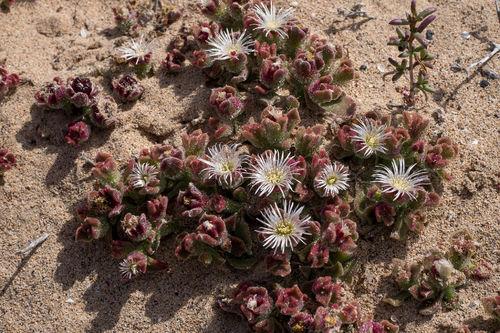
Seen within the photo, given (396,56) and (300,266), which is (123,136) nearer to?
(300,266)

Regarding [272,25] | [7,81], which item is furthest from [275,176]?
[7,81]

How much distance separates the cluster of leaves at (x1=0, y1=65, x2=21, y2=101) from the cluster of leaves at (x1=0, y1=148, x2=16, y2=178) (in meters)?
0.46

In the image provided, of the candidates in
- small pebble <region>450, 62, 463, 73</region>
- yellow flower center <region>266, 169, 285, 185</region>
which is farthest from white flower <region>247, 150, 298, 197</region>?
small pebble <region>450, 62, 463, 73</region>

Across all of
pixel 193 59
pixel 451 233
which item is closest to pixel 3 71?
pixel 193 59

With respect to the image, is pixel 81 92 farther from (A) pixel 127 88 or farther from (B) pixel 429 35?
(B) pixel 429 35

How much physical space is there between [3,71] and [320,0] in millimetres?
2193

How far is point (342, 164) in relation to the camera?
323 centimetres

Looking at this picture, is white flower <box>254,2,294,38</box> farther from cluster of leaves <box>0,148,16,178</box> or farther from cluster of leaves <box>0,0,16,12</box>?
cluster of leaves <box>0,0,16,12</box>

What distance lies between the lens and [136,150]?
3.46m

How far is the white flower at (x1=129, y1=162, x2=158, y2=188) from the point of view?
315 cm

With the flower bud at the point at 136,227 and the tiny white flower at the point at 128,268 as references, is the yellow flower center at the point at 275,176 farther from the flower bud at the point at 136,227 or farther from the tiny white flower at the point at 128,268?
the tiny white flower at the point at 128,268

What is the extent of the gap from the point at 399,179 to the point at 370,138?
0.28 meters

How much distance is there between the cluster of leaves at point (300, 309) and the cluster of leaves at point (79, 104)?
1.31 m

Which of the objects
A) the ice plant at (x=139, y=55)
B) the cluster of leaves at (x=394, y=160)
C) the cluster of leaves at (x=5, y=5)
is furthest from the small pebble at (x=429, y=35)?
the cluster of leaves at (x=5, y=5)
